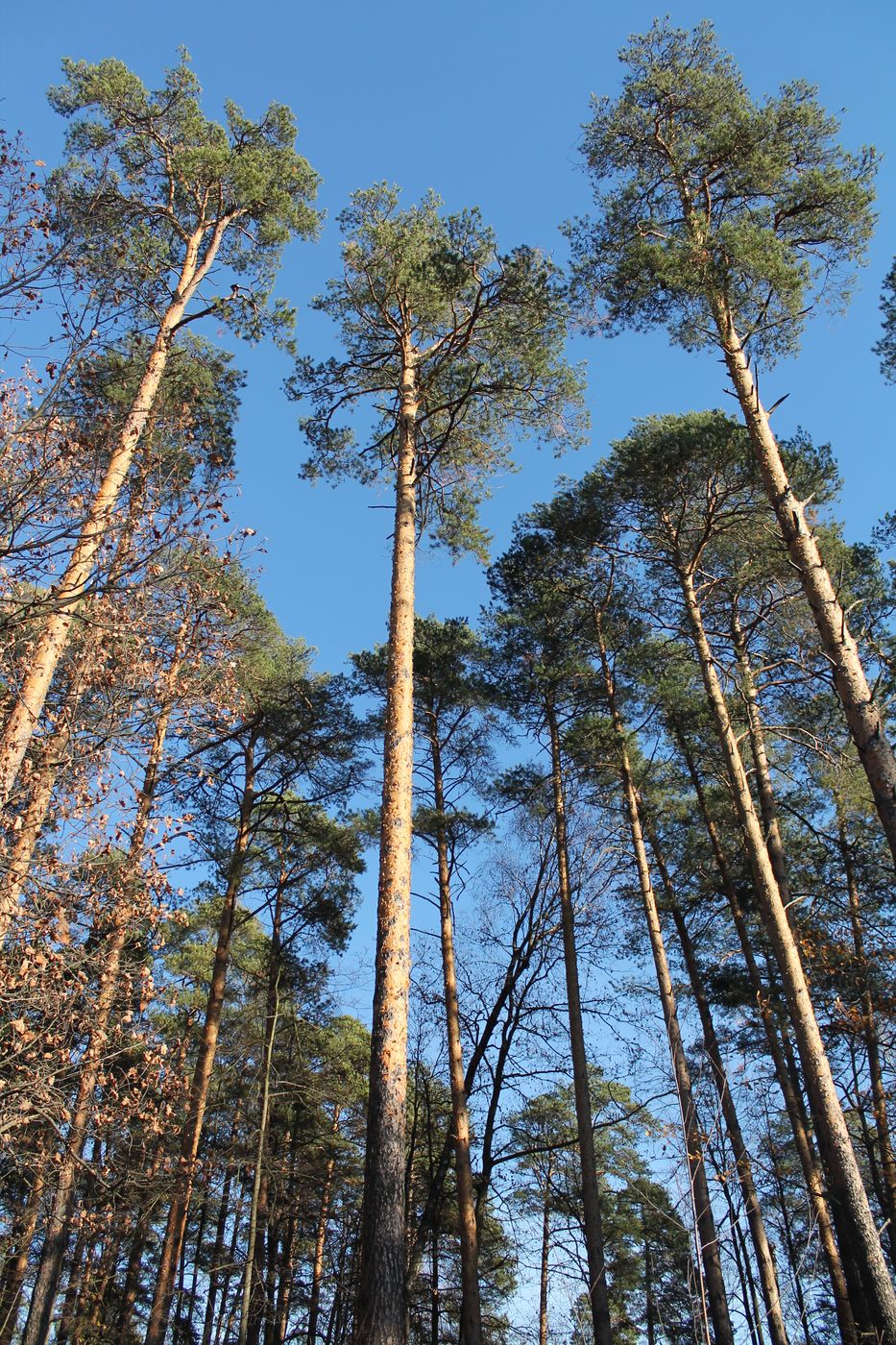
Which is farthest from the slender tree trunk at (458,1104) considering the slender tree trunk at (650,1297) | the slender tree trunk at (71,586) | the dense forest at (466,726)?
the slender tree trunk at (650,1297)

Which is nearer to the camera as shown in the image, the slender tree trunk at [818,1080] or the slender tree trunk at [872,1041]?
the slender tree trunk at [818,1080]

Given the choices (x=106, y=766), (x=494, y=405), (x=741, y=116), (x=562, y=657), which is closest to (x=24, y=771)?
(x=106, y=766)

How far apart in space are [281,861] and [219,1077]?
3329 mm

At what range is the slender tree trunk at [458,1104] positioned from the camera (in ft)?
32.1

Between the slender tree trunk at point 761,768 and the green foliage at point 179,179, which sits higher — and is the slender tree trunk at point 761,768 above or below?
below

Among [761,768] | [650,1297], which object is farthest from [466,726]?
[650,1297]

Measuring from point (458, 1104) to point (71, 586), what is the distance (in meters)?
9.12

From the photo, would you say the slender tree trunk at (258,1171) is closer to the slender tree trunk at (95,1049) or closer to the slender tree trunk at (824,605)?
the slender tree trunk at (95,1049)

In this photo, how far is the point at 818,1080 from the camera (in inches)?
307

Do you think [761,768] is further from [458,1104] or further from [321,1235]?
[321,1235]

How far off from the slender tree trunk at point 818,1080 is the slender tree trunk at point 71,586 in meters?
7.02

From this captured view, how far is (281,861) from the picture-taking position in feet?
45.3

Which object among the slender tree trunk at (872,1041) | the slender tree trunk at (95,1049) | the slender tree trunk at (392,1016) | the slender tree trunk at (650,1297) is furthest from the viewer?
the slender tree trunk at (650,1297)

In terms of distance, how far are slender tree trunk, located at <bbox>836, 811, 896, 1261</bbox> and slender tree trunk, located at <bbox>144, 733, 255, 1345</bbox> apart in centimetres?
826
